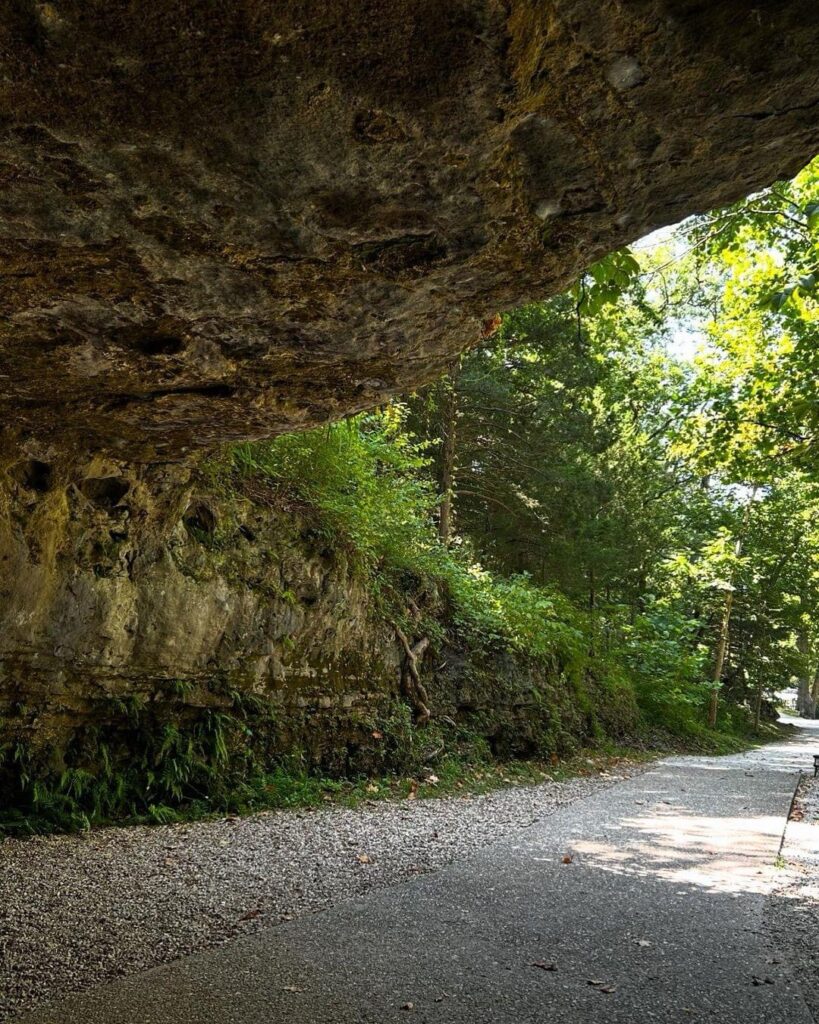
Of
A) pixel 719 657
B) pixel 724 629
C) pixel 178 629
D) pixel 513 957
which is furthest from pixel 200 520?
pixel 724 629

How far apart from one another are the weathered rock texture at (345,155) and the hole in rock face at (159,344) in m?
0.02

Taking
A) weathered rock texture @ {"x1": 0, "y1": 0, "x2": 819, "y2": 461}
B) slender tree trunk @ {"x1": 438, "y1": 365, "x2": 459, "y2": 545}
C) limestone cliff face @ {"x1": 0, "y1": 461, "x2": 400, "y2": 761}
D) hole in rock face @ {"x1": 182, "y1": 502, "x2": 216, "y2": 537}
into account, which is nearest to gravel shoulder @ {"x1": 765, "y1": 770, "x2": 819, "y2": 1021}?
weathered rock texture @ {"x1": 0, "y1": 0, "x2": 819, "y2": 461}

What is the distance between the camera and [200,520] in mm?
6984

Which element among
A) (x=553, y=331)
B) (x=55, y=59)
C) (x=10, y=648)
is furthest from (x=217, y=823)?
(x=553, y=331)

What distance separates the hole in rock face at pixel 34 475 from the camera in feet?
17.0

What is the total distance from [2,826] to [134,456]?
2974mm

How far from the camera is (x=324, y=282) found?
9.20 feet

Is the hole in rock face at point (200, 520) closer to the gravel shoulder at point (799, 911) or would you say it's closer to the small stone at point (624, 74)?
the gravel shoulder at point (799, 911)

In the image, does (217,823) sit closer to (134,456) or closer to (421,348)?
(134,456)

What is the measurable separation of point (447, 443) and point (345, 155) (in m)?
12.2

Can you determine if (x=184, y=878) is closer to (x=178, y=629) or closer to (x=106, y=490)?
(x=178, y=629)

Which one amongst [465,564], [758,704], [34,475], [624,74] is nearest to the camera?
[624,74]

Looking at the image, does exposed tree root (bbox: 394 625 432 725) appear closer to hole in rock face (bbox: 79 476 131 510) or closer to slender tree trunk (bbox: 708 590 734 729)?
hole in rock face (bbox: 79 476 131 510)

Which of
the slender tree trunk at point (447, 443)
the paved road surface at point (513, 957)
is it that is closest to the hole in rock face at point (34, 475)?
the paved road surface at point (513, 957)
